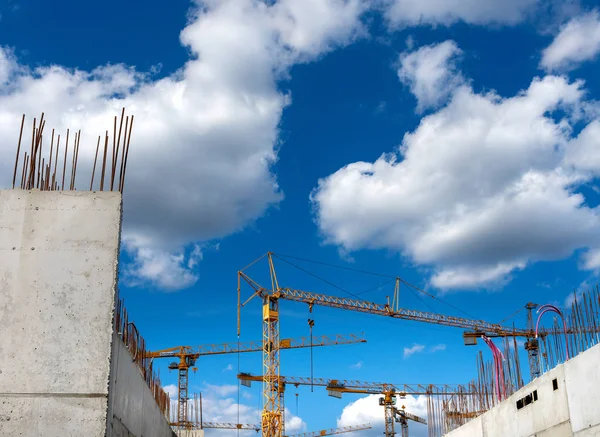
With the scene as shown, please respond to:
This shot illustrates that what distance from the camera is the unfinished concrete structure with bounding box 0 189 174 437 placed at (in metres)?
7.23

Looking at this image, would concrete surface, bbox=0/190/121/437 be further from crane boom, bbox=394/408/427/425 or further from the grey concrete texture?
crane boom, bbox=394/408/427/425

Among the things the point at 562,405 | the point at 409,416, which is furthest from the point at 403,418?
the point at 562,405

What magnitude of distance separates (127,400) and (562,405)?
22.8ft

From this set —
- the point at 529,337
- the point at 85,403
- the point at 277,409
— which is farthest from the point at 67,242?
the point at 529,337

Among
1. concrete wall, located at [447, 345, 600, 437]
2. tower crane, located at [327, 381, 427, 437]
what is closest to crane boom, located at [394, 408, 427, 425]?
tower crane, located at [327, 381, 427, 437]

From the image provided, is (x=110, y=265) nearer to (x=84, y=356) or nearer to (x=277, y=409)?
(x=84, y=356)

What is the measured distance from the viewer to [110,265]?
776 cm

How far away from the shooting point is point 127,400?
8.75m

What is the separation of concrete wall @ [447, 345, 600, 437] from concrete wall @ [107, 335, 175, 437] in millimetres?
6426

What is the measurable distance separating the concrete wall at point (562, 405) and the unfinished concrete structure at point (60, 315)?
21.6ft

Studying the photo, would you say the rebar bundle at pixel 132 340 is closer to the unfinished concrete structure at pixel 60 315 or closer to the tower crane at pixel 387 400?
the unfinished concrete structure at pixel 60 315

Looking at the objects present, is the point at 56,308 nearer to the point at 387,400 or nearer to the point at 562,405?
the point at 562,405

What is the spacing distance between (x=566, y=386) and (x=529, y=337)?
6094 cm

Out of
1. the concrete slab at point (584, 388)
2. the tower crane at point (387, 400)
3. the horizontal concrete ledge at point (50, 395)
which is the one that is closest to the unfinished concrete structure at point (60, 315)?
the horizontal concrete ledge at point (50, 395)
